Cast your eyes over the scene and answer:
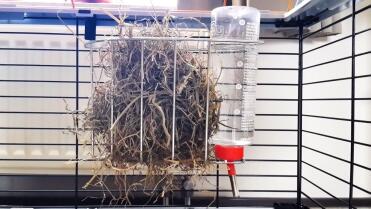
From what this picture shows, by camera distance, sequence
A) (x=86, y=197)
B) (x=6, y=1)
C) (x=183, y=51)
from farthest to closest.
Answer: (x=86, y=197) → (x=6, y=1) → (x=183, y=51)

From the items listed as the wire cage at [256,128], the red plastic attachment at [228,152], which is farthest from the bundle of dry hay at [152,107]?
the wire cage at [256,128]

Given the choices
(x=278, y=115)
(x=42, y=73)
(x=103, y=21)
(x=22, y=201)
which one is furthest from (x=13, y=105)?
(x=278, y=115)

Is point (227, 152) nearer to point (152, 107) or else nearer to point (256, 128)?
point (152, 107)

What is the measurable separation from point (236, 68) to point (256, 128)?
1.10ft

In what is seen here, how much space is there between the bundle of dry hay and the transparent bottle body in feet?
0.27

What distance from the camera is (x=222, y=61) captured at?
26.7 inches

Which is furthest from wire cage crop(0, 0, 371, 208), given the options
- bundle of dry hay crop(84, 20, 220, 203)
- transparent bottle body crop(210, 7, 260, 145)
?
bundle of dry hay crop(84, 20, 220, 203)

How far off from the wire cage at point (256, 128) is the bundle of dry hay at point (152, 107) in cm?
36

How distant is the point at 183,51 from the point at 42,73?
0.53 m

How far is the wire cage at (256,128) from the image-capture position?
36.3 inches

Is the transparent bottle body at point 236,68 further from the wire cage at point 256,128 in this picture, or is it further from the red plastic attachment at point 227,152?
the wire cage at point 256,128

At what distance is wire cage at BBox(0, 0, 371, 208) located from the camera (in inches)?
36.3

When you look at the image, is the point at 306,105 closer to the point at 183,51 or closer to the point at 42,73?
the point at 183,51

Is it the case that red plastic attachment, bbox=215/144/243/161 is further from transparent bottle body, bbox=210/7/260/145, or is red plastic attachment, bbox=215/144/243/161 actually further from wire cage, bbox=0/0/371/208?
wire cage, bbox=0/0/371/208
